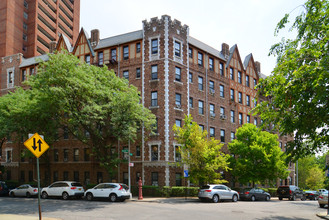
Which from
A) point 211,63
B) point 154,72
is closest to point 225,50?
point 211,63

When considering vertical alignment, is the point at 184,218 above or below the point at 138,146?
below

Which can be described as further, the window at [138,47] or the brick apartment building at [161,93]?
the window at [138,47]

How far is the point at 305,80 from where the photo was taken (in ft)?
47.6

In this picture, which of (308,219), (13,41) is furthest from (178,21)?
(13,41)

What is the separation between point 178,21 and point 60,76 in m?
16.8

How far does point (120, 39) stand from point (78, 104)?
14182 mm

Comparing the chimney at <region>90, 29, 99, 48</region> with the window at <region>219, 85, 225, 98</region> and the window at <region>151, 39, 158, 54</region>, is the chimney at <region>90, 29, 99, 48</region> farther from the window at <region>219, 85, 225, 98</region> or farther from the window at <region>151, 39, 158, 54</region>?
the window at <region>219, 85, 225, 98</region>

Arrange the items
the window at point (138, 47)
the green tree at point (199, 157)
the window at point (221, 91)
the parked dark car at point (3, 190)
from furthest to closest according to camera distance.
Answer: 1. the window at point (221, 91)
2. the window at point (138, 47)
3. the parked dark car at point (3, 190)
4. the green tree at point (199, 157)

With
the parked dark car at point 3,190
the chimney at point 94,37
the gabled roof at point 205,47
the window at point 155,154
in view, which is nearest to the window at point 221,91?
the gabled roof at point 205,47

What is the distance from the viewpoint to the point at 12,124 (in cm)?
3155

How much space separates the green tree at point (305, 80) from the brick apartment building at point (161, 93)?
1719 cm

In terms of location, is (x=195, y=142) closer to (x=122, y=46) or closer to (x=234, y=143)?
(x=234, y=143)

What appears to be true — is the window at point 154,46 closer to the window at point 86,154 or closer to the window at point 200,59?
the window at point 200,59

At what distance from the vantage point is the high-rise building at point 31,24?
6819 centimetres
